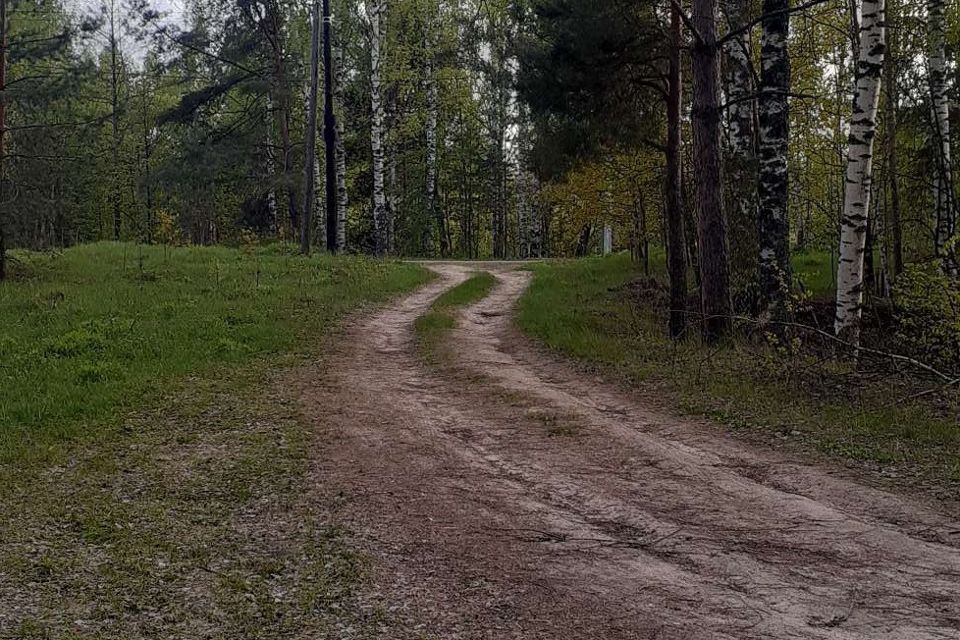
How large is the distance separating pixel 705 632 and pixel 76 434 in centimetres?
610

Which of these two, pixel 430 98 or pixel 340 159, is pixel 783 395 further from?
pixel 430 98

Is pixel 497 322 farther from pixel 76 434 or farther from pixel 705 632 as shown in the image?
pixel 705 632

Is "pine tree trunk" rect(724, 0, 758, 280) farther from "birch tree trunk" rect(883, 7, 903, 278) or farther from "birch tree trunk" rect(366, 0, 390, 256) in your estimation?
"birch tree trunk" rect(366, 0, 390, 256)

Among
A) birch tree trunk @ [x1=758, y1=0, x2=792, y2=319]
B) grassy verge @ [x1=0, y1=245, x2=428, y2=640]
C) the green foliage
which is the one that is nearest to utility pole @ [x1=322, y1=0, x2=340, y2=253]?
grassy verge @ [x1=0, y1=245, x2=428, y2=640]

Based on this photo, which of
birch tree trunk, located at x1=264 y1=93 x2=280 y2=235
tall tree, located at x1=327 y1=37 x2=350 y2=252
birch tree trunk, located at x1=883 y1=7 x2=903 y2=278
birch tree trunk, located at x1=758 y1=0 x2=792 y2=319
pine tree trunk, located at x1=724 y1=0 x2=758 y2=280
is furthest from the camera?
tall tree, located at x1=327 y1=37 x2=350 y2=252

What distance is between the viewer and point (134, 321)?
12.2 m

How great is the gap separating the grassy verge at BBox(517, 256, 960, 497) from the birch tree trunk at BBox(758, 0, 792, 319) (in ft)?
5.28

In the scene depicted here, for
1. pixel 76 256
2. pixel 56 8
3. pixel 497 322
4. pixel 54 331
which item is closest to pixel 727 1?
pixel 497 322

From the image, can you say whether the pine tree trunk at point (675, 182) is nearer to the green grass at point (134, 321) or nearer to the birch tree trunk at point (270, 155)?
the green grass at point (134, 321)

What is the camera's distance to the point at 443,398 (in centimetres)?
906

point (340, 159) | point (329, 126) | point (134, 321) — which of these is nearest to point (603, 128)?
point (134, 321)

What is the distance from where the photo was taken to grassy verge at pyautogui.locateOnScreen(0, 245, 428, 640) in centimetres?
414

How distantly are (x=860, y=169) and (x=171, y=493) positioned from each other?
29.6 ft

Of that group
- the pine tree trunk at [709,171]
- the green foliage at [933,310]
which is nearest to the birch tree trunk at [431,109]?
the pine tree trunk at [709,171]
